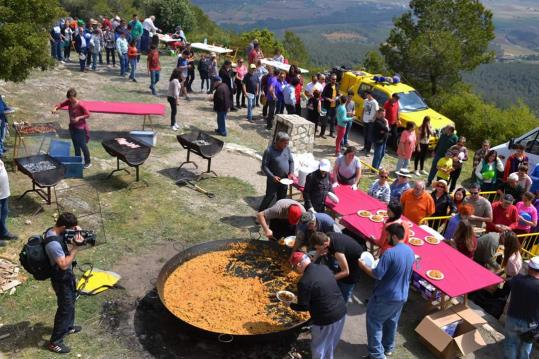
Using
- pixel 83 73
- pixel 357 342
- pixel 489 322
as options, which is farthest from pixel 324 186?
pixel 83 73

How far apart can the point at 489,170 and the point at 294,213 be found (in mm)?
6589

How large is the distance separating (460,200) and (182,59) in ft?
36.3

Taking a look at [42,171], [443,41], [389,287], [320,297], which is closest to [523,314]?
[389,287]

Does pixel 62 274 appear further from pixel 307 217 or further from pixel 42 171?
pixel 42 171

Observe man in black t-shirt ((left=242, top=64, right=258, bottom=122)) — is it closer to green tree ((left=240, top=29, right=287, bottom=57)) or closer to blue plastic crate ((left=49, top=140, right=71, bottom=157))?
blue plastic crate ((left=49, top=140, right=71, bottom=157))

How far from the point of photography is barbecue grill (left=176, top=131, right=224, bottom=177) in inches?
447

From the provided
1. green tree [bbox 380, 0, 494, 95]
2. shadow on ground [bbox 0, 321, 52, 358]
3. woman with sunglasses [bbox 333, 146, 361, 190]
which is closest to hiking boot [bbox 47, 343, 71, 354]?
shadow on ground [bbox 0, 321, 52, 358]

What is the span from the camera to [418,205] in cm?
889

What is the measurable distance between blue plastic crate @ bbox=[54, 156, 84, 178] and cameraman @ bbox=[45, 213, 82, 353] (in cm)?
474

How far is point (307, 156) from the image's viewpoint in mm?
11828

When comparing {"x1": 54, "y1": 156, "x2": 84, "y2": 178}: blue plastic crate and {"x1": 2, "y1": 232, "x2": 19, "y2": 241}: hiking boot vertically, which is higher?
{"x1": 54, "y1": 156, "x2": 84, "y2": 178}: blue plastic crate

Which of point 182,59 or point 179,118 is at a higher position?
point 182,59

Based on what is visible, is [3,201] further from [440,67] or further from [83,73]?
[440,67]

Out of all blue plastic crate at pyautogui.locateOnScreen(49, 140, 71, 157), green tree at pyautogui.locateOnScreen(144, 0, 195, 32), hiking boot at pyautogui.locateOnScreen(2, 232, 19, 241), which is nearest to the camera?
hiking boot at pyautogui.locateOnScreen(2, 232, 19, 241)
